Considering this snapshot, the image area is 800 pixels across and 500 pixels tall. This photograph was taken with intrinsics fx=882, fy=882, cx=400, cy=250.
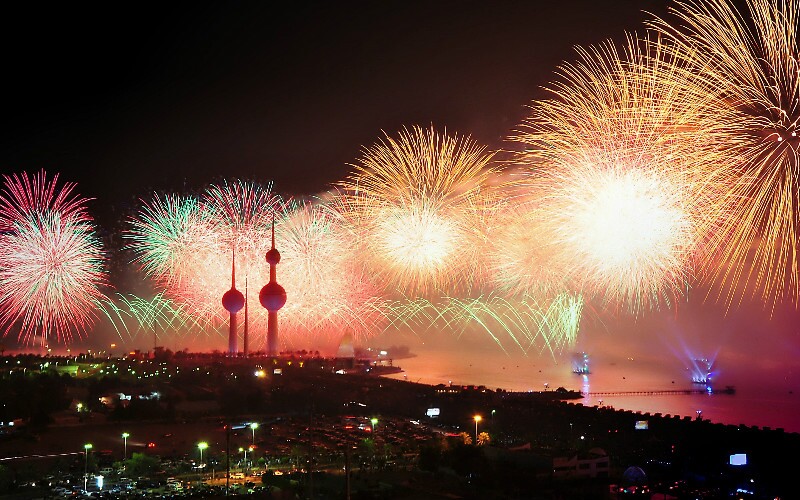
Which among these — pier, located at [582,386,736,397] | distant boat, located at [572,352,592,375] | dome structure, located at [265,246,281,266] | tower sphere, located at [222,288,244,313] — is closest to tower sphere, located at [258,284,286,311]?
dome structure, located at [265,246,281,266]

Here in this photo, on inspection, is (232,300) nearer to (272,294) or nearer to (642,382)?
(272,294)

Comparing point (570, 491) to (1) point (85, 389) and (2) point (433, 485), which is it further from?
(1) point (85, 389)

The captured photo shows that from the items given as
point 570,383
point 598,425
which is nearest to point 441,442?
point 598,425

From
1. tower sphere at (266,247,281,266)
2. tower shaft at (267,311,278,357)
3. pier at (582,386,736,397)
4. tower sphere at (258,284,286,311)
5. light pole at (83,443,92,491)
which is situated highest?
tower sphere at (266,247,281,266)

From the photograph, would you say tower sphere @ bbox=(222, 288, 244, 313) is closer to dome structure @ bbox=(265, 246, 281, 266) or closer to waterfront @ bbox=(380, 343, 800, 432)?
dome structure @ bbox=(265, 246, 281, 266)

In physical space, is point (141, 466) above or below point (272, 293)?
below

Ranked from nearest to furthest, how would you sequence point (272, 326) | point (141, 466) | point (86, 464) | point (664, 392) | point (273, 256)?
1. point (141, 466)
2. point (86, 464)
3. point (273, 256)
4. point (272, 326)
5. point (664, 392)

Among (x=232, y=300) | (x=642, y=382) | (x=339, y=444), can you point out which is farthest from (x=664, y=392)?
(x=339, y=444)
